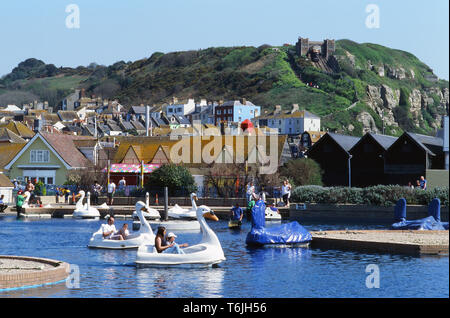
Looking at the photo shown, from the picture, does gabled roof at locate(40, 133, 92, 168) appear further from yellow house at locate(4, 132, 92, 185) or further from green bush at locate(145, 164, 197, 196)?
green bush at locate(145, 164, 197, 196)

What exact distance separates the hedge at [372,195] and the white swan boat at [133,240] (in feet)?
71.8

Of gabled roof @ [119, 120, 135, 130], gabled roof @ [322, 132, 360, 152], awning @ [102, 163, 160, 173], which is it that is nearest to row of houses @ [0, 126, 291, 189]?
awning @ [102, 163, 160, 173]

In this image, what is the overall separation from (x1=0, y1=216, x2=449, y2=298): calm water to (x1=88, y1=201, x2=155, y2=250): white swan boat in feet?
1.92

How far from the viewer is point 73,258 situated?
29.9 m

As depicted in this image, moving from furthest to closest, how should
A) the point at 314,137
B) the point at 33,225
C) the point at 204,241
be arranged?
the point at 314,137
the point at 33,225
the point at 204,241

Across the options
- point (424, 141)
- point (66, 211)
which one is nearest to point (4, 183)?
point (66, 211)

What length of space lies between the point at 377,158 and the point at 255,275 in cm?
4837

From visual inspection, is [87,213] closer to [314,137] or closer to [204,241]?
[204,241]

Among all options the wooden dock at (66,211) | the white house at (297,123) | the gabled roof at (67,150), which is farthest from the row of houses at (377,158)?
the white house at (297,123)

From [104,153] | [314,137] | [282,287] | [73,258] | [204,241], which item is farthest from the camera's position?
[314,137]

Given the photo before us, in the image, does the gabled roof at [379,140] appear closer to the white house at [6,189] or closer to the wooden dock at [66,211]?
the wooden dock at [66,211]

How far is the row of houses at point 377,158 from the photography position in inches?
2692
